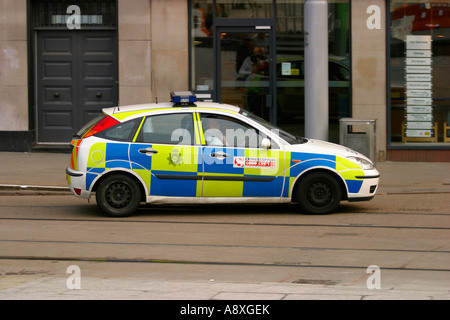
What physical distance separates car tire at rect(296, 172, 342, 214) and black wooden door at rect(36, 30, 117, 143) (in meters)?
7.79

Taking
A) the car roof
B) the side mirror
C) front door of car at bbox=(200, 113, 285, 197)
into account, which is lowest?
front door of car at bbox=(200, 113, 285, 197)

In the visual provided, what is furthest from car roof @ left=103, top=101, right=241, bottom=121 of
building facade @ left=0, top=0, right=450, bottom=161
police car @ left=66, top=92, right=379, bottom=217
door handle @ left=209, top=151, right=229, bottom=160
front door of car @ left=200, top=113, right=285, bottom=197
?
building facade @ left=0, top=0, right=450, bottom=161

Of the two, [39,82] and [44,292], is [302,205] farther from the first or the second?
[39,82]

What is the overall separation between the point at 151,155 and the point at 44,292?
431 centimetres

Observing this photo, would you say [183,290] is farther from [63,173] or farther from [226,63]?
[226,63]

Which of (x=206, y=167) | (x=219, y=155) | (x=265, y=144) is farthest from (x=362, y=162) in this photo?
(x=206, y=167)

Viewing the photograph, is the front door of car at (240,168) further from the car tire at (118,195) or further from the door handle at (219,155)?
the car tire at (118,195)

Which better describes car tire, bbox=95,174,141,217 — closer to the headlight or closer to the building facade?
the headlight

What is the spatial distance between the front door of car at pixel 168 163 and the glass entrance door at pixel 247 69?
21.9 ft

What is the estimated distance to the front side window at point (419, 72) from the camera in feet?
56.7

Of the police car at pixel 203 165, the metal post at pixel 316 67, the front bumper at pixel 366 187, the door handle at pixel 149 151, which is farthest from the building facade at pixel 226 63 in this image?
the door handle at pixel 149 151

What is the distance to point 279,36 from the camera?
1775 cm

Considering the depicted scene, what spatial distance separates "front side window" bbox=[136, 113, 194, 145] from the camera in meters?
11.4

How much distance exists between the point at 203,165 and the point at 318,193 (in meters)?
1.59
